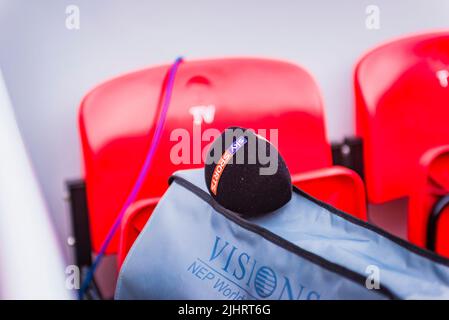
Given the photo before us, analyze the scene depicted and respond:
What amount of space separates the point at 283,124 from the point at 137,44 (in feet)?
0.99

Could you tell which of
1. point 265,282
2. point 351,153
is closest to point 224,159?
point 265,282

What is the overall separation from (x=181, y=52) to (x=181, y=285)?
509 mm

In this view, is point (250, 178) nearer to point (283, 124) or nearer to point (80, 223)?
point (283, 124)

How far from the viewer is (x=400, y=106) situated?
894 millimetres

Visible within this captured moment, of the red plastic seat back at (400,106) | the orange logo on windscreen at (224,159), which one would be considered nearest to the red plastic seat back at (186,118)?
the red plastic seat back at (400,106)

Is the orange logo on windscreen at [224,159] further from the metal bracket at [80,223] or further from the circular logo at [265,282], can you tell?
the metal bracket at [80,223]

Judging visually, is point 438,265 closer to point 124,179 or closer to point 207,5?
point 124,179

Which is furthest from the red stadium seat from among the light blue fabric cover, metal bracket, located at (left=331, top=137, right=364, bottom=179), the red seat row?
metal bracket, located at (left=331, top=137, right=364, bottom=179)

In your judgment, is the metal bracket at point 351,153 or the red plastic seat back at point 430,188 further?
the metal bracket at point 351,153

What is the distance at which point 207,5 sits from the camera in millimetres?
A: 903

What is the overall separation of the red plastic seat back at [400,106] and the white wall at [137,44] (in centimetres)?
10

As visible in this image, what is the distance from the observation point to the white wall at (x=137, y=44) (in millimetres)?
828

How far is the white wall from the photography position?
2.72 ft
